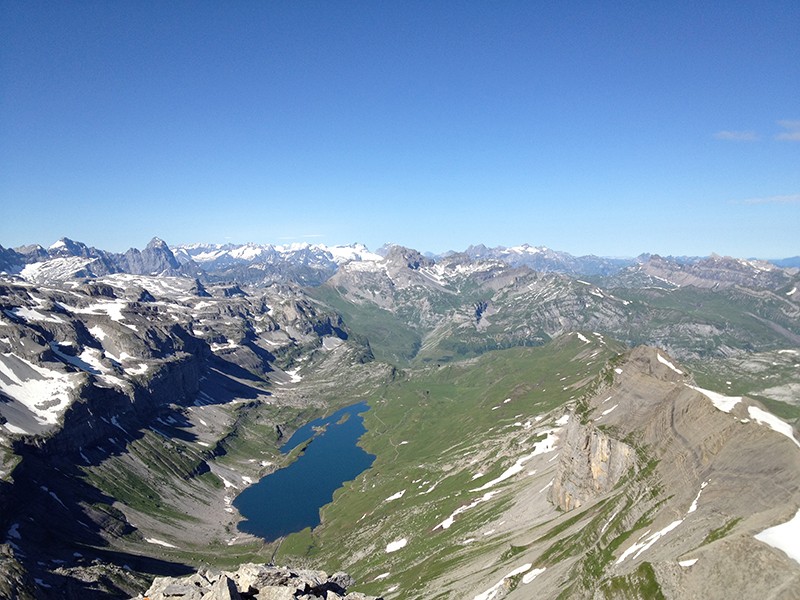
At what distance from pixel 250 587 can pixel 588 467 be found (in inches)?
3622

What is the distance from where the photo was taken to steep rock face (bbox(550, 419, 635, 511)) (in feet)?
370

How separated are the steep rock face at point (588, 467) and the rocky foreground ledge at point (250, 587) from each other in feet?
246

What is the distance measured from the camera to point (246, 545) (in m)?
196

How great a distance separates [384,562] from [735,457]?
107 meters

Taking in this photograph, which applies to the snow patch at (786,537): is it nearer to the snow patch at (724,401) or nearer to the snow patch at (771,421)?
the snow patch at (771,421)

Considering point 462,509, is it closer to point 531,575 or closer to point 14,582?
point 531,575

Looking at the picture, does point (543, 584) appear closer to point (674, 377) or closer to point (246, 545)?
point (674, 377)

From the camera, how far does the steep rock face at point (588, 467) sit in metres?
113

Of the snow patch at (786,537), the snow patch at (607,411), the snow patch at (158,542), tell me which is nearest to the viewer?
the snow patch at (786,537)

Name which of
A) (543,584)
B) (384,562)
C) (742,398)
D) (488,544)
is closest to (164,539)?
(384,562)

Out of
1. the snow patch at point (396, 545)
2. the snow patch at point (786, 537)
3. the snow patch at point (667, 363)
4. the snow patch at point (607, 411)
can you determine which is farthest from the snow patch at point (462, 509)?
the snow patch at point (786, 537)

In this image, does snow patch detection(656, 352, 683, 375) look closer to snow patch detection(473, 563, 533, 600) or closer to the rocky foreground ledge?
snow patch detection(473, 563, 533, 600)

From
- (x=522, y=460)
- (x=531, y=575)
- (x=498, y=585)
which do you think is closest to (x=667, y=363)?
(x=522, y=460)

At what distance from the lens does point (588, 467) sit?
396ft
